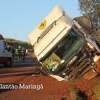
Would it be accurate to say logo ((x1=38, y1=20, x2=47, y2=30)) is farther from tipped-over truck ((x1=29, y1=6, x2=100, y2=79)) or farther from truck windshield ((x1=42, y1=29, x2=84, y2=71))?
truck windshield ((x1=42, y1=29, x2=84, y2=71))

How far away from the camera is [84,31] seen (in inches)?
372

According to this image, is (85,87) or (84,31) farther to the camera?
(84,31)

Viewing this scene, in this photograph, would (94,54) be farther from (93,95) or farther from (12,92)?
(12,92)

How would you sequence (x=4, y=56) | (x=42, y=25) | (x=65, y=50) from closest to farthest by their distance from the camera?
1. (x=65, y=50)
2. (x=42, y=25)
3. (x=4, y=56)

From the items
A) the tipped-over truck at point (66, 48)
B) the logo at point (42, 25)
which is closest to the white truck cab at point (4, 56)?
the logo at point (42, 25)

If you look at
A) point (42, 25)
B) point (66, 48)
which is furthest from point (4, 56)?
point (66, 48)

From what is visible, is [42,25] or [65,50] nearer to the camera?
[65,50]

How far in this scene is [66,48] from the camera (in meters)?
9.37

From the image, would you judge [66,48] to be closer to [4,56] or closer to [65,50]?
[65,50]

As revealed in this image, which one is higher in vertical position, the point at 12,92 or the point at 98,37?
the point at 98,37

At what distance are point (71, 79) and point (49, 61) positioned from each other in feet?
1.99

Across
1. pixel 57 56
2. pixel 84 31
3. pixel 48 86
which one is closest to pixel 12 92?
pixel 48 86

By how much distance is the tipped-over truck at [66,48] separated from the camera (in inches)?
361

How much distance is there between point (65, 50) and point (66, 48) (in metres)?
0.05
